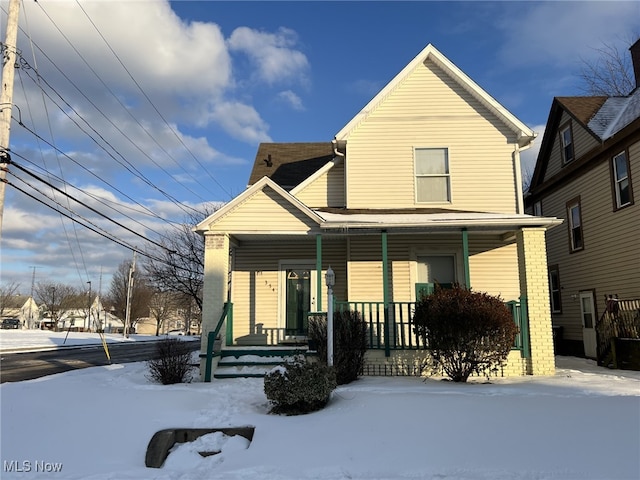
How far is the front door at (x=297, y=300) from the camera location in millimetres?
13195

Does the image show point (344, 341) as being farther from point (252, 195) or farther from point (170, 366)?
point (252, 195)

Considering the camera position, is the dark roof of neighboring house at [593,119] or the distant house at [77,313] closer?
the dark roof of neighboring house at [593,119]

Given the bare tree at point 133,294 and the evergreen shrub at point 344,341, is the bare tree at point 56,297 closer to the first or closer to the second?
the bare tree at point 133,294

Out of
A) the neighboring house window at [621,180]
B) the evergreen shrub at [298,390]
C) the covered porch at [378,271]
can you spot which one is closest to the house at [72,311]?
the covered porch at [378,271]

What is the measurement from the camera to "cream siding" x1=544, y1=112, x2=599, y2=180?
16.1 m

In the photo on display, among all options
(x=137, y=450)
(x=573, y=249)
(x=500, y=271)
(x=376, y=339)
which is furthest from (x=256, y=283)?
(x=573, y=249)

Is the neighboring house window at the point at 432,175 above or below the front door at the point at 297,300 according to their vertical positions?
above

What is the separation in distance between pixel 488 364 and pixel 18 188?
12095 millimetres

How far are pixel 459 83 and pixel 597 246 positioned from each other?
23.4 ft

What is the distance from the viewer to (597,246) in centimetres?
1535

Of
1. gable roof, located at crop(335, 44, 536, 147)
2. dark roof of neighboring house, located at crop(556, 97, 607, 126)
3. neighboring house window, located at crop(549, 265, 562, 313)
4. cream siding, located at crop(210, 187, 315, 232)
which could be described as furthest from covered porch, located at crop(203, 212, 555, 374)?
dark roof of neighboring house, located at crop(556, 97, 607, 126)

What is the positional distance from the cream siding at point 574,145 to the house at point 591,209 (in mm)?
35

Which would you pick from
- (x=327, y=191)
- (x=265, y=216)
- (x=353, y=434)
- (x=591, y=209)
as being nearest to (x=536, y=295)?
(x=327, y=191)

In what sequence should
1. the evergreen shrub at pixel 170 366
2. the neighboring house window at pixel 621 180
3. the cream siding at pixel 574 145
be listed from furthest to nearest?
1. the cream siding at pixel 574 145
2. the neighboring house window at pixel 621 180
3. the evergreen shrub at pixel 170 366
